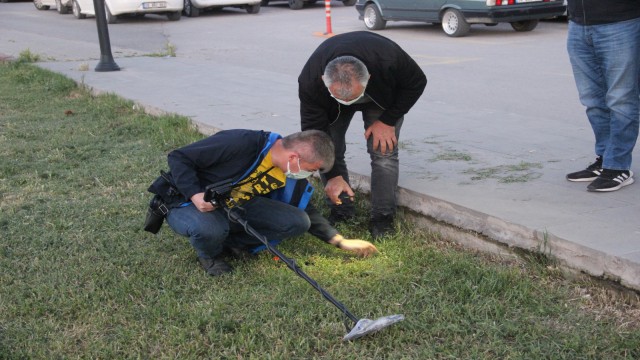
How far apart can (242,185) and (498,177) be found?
68.0 inches

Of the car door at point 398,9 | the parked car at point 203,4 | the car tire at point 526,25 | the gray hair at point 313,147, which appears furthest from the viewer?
the parked car at point 203,4

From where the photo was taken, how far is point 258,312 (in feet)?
11.9

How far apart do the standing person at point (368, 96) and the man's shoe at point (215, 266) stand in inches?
27.6

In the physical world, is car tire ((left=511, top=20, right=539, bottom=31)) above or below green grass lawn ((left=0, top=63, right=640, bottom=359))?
above

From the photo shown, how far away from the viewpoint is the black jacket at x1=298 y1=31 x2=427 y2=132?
4141 mm

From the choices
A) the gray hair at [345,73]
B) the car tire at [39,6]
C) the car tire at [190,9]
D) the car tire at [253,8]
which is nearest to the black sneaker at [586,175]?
the gray hair at [345,73]

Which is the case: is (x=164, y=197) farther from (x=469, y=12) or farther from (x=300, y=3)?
(x=300, y=3)

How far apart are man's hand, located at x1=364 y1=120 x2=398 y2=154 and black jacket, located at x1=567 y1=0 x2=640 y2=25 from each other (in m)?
1.27

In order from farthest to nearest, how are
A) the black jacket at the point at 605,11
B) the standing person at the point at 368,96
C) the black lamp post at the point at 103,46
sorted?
the black lamp post at the point at 103,46 → the black jacket at the point at 605,11 → the standing person at the point at 368,96

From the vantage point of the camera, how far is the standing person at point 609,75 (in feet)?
14.4

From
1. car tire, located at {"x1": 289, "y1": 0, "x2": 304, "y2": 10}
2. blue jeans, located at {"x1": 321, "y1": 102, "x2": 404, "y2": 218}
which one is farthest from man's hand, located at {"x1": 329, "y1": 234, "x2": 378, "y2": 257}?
car tire, located at {"x1": 289, "y1": 0, "x2": 304, "y2": 10}

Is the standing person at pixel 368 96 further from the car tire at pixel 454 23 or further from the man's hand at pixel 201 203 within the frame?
the car tire at pixel 454 23

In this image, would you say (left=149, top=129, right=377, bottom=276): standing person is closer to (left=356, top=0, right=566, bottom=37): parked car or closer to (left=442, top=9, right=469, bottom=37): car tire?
(left=356, top=0, right=566, bottom=37): parked car

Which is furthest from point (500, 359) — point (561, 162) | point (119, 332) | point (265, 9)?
point (265, 9)
